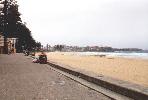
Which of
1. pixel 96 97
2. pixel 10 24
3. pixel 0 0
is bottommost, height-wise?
pixel 96 97

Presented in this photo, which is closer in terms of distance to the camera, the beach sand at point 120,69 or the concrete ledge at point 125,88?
the concrete ledge at point 125,88

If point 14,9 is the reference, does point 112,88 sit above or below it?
below

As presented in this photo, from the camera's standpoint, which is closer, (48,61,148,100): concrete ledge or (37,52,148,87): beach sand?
(48,61,148,100): concrete ledge

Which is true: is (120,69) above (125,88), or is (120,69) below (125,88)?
below

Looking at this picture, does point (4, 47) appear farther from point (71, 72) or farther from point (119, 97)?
point (119, 97)

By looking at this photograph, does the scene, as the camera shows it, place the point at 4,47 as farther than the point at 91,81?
Yes

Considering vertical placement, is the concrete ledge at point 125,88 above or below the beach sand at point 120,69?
above

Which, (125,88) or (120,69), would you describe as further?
(120,69)

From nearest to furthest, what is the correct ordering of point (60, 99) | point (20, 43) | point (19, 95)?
point (60, 99)
point (19, 95)
point (20, 43)

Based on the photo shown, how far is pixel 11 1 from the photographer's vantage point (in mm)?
91688

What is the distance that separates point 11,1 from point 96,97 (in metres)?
84.7

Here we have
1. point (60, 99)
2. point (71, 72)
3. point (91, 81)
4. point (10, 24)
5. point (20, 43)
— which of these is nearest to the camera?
point (60, 99)

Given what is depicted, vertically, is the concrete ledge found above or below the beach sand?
above

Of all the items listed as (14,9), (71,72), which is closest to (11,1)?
(14,9)
